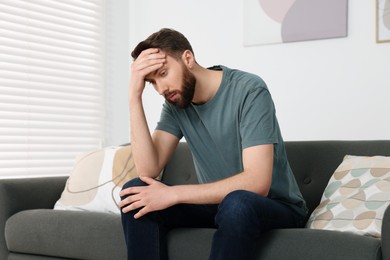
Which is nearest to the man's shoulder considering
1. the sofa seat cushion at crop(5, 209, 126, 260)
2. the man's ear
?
the man's ear

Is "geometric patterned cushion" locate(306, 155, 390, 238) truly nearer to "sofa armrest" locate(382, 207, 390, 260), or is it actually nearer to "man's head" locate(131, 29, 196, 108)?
"sofa armrest" locate(382, 207, 390, 260)

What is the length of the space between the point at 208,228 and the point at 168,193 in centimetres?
27

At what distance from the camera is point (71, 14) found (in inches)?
160

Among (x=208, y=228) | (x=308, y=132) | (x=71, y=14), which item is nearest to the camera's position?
(x=208, y=228)

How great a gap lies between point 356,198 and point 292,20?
53.1 inches

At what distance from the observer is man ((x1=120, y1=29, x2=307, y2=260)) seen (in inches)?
82.4

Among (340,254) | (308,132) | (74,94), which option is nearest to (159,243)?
(340,254)

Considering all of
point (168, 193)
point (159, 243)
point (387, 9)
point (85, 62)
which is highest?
point (387, 9)

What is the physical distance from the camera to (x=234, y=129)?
229 cm

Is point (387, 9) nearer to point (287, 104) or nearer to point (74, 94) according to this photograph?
point (287, 104)

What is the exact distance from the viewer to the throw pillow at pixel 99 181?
3.01 metres

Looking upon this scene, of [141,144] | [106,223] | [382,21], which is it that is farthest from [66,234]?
[382,21]

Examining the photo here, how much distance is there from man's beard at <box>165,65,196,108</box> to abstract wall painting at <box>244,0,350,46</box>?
1293 mm

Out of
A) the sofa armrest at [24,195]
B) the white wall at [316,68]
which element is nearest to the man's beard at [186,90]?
the sofa armrest at [24,195]
